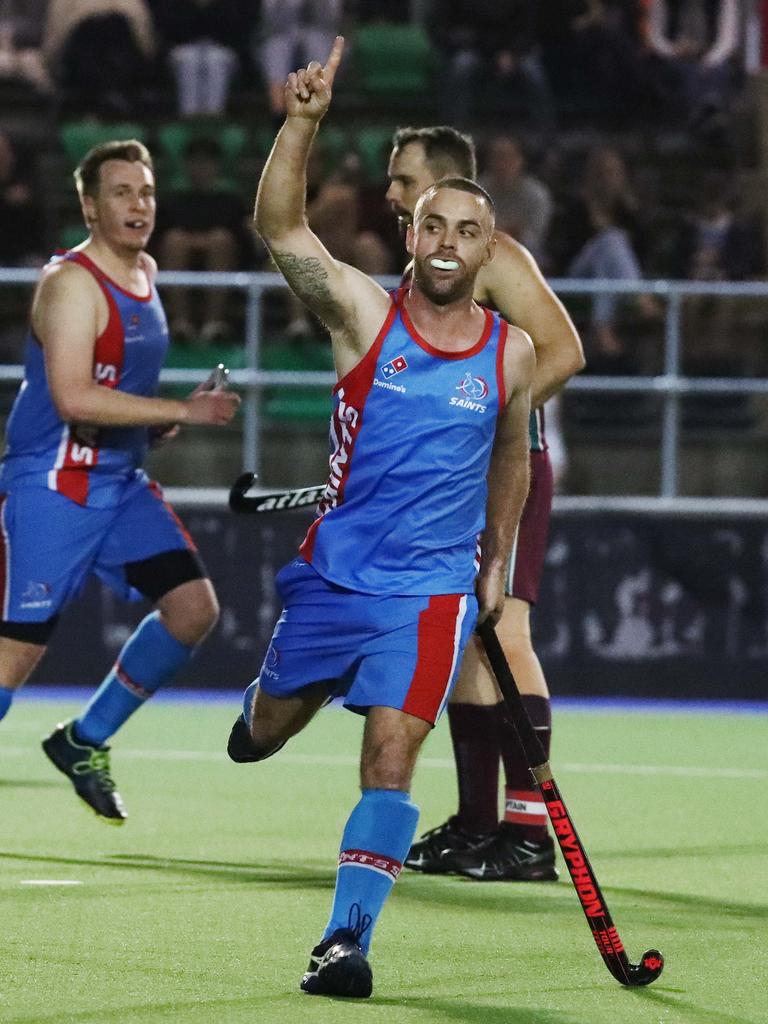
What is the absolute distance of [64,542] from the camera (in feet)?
23.3

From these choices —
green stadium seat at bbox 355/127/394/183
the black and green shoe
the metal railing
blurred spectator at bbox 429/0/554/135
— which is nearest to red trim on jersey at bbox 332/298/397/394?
the black and green shoe

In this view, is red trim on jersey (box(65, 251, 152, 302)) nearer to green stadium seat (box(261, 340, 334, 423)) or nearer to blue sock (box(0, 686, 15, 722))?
blue sock (box(0, 686, 15, 722))

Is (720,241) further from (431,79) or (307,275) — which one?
(307,275)

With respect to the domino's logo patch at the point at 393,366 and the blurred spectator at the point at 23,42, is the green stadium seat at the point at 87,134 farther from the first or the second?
the domino's logo patch at the point at 393,366

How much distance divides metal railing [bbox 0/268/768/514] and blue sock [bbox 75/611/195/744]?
162 inches

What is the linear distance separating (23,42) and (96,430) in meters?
11.0

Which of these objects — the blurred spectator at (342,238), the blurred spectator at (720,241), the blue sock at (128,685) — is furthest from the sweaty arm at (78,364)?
the blurred spectator at (720,241)

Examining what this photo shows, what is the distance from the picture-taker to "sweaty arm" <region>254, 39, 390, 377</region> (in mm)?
4852

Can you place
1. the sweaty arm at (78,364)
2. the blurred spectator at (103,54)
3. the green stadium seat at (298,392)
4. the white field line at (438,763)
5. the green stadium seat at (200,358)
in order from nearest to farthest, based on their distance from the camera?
1. the sweaty arm at (78,364)
2. the white field line at (438,763)
3. the green stadium seat at (298,392)
4. the green stadium seat at (200,358)
5. the blurred spectator at (103,54)

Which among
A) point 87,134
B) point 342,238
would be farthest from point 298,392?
point 87,134

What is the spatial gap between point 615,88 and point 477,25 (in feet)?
3.88

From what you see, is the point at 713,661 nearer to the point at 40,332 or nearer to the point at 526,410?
the point at 40,332

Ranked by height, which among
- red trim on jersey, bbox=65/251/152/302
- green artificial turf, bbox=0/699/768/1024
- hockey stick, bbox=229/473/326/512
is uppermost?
red trim on jersey, bbox=65/251/152/302

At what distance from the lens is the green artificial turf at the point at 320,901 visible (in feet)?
15.1
